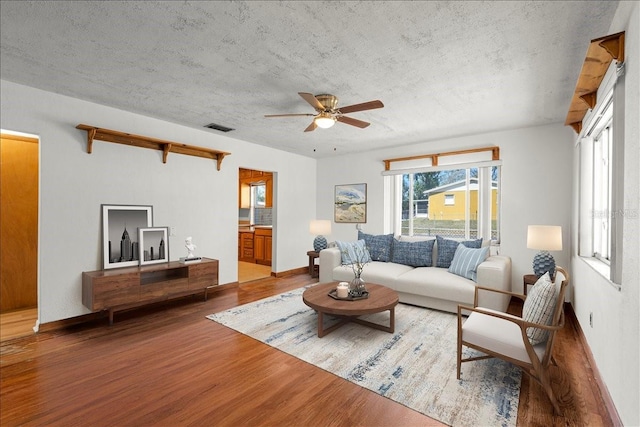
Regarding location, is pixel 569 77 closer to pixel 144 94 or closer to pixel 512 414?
pixel 512 414

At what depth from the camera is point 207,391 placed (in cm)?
204

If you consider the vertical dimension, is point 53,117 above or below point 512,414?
above

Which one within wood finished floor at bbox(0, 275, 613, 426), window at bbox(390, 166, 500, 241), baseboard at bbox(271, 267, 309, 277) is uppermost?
window at bbox(390, 166, 500, 241)

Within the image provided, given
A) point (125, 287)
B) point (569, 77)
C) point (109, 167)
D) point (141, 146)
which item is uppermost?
point (569, 77)

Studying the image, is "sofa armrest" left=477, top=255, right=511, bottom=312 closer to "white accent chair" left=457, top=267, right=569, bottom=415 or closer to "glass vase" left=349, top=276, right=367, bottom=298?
"white accent chair" left=457, top=267, right=569, bottom=415

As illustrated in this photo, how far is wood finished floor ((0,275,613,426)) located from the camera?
1774mm

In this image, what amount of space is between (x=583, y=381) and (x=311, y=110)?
3.51 m

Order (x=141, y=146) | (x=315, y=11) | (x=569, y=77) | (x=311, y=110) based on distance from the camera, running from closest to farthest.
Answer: (x=315, y=11)
(x=569, y=77)
(x=311, y=110)
(x=141, y=146)

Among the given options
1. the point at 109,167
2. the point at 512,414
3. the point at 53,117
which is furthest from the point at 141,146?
the point at 512,414

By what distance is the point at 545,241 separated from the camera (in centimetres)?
337

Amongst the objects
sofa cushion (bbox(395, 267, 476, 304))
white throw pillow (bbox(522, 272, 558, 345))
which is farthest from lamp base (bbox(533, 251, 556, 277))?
white throw pillow (bbox(522, 272, 558, 345))

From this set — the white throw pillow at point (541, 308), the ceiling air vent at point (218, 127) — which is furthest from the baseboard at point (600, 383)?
the ceiling air vent at point (218, 127)

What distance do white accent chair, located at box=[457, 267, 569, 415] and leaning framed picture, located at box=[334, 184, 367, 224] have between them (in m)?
3.60

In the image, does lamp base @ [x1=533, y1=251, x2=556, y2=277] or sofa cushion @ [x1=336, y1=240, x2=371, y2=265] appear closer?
lamp base @ [x1=533, y1=251, x2=556, y2=277]
